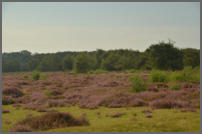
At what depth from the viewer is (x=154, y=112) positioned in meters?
13.4

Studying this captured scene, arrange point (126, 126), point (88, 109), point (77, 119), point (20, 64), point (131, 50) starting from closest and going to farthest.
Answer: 1. point (126, 126)
2. point (77, 119)
3. point (88, 109)
4. point (131, 50)
5. point (20, 64)

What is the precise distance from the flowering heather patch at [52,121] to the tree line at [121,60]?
32101mm

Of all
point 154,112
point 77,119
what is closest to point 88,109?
point 154,112

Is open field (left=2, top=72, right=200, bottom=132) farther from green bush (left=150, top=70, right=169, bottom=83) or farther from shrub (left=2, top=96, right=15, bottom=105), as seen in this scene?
green bush (left=150, top=70, right=169, bottom=83)

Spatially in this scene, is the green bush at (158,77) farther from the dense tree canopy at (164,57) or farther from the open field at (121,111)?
the dense tree canopy at (164,57)

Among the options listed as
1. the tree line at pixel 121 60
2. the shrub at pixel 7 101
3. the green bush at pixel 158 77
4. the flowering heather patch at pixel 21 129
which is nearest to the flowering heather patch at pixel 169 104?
the flowering heather patch at pixel 21 129

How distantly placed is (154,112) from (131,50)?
69.7 m

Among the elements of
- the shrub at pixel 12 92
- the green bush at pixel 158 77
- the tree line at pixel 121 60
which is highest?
the tree line at pixel 121 60

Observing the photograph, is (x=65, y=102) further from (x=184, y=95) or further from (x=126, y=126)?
(x=126, y=126)

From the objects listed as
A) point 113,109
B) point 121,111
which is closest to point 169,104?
point 121,111

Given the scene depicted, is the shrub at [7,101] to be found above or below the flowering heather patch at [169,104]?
below

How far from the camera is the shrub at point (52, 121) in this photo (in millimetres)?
9750

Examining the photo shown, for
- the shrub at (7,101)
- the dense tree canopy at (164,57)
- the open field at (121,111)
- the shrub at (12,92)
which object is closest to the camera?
the open field at (121,111)

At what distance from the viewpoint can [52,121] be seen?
9914mm
